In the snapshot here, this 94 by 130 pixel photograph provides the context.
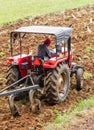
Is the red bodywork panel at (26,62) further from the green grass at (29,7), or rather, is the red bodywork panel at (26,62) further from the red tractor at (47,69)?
the green grass at (29,7)

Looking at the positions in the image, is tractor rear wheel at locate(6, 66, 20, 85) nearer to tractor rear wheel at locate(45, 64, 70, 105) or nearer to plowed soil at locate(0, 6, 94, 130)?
plowed soil at locate(0, 6, 94, 130)

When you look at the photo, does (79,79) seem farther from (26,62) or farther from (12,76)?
(12,76)

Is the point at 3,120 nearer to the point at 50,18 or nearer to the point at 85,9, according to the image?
the point at 50,18

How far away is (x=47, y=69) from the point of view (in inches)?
450

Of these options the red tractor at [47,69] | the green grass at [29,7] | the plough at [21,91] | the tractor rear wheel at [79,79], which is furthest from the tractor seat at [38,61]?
the green grass at [29,7]

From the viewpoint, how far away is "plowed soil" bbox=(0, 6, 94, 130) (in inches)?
403

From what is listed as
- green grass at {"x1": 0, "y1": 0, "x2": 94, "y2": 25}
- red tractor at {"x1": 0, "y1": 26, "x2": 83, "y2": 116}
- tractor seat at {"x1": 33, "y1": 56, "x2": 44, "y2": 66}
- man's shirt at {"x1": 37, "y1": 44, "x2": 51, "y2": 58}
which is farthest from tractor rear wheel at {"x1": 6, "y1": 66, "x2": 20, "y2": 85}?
green grass at {"x1": 0, "y1": 0, "x2": 94, "y2": 25}

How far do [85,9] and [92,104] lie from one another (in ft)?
56.6

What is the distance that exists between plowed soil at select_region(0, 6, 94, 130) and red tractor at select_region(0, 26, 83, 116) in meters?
0.38

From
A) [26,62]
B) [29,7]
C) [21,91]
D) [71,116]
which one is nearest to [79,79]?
[26,62]

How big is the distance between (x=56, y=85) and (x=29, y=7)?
855 inches

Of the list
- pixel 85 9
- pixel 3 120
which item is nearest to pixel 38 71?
pixel 3 120

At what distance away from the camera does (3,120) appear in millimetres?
10344

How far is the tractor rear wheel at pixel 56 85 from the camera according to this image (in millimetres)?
11211
